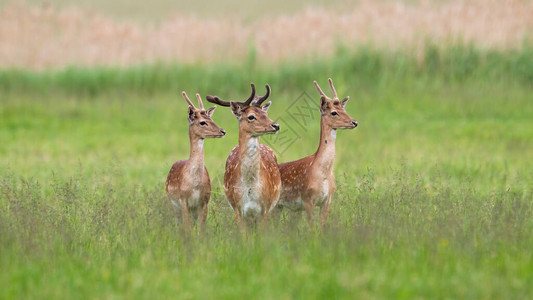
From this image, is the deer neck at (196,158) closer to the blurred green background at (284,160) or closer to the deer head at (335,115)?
the blurred green background at (284,160)

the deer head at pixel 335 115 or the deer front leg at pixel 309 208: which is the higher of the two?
the deer head at pixel 335 115

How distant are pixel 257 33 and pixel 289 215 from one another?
1354cm

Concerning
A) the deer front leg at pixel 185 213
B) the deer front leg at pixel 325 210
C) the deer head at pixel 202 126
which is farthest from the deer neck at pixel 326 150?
the deer front leg at pixel 185 213

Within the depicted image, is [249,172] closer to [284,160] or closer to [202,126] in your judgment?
[202,126]

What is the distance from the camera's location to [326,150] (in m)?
9.02

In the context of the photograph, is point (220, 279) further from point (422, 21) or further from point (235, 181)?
point (422, 21)

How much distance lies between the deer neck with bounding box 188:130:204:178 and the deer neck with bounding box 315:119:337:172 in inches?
46.9

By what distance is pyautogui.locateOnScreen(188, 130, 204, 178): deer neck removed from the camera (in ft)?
29.2

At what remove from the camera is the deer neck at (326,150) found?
8992 mm

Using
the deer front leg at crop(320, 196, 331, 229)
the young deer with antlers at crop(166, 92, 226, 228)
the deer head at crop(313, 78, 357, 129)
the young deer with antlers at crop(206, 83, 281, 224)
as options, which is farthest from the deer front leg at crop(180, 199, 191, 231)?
the deer head at crop(313, 78, 357, 129)

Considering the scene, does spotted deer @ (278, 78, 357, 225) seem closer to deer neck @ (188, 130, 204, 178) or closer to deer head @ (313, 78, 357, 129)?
deer head @ (313, 78, 357, 129)

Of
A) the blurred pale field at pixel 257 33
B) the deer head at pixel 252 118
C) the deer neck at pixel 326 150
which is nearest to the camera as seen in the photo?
the deer head at pixel 252 118

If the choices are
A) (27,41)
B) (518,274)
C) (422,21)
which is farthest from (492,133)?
(27,41)

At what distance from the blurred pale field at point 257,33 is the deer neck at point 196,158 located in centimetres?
1197
